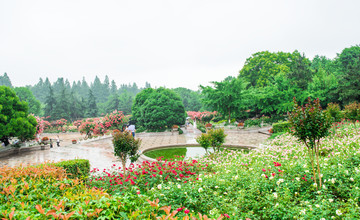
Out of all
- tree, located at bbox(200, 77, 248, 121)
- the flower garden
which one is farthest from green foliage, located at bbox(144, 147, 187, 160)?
tree, located at bbox(200, 77, 248, 121)

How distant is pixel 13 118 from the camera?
44.5 ft

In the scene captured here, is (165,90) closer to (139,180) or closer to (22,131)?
(22,131)

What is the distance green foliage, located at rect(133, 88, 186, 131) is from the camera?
22344 mm

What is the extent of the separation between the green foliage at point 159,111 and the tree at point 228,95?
11.5ft

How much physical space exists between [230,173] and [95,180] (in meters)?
4.07

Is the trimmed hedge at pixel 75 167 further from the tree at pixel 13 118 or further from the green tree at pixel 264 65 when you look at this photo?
the green tree at pixel 264 65

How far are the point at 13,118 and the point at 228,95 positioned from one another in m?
18.1

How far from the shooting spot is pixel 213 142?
32.2 ft

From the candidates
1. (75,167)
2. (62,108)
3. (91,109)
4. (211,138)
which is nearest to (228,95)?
(211,138)

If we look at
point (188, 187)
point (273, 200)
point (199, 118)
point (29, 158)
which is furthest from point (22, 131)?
point (199, 118)

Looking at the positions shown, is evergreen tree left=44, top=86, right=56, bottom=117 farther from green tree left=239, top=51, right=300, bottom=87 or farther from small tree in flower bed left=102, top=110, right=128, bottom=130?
green tree left=239, top=51, right=300, bottom=87

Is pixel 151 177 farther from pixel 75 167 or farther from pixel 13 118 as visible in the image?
pixel 13 118

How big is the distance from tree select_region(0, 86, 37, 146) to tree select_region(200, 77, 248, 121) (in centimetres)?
1585

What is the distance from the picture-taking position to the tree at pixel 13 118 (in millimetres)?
13133
